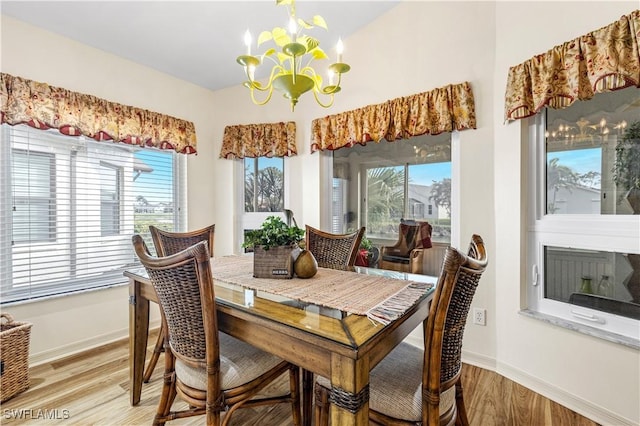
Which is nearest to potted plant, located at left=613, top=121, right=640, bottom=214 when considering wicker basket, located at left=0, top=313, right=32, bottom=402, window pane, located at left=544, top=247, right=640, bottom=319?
window pane, located at left=544, top=247, right=640, bottom=319

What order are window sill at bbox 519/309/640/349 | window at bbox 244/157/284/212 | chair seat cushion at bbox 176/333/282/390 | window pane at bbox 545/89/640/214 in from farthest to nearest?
1. window at bbox 244/157/284/212
2. window pane at bbox 545/89/640/214
3. window sill at bbox 519/309/640/349
4. chair seat cushion at bbox 176/333/282/390

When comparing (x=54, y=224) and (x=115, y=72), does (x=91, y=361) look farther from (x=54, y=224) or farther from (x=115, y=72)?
(x=115, y=72)

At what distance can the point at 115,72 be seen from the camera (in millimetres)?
2811

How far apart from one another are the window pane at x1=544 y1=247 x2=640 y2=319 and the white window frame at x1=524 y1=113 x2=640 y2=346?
0.04 meters

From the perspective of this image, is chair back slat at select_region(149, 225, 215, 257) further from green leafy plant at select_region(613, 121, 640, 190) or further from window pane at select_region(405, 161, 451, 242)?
green leafy plant at select_region(613, 121, 640, 190)

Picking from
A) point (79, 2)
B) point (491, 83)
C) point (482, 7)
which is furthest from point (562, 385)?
point (79, 2)

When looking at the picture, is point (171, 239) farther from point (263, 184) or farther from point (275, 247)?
point (263, 184)

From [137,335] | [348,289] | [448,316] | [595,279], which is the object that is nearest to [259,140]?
[137,335]

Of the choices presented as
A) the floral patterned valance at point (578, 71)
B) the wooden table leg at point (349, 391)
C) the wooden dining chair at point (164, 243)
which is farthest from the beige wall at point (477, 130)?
the wooden table leg at point (349, 391)

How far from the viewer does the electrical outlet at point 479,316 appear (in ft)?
7.27

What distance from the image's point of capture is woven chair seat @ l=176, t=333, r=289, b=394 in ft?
4.17

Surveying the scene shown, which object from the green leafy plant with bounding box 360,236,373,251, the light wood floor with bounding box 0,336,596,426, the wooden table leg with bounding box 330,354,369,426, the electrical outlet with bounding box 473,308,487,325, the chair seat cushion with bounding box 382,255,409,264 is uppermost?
the green leafy plant with bounding box 360,236,373,251

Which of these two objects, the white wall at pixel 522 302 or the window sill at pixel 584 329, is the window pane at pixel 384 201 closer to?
the white wall at pixel 522 302

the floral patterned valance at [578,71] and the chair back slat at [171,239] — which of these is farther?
the chair back slat at [171,239]
